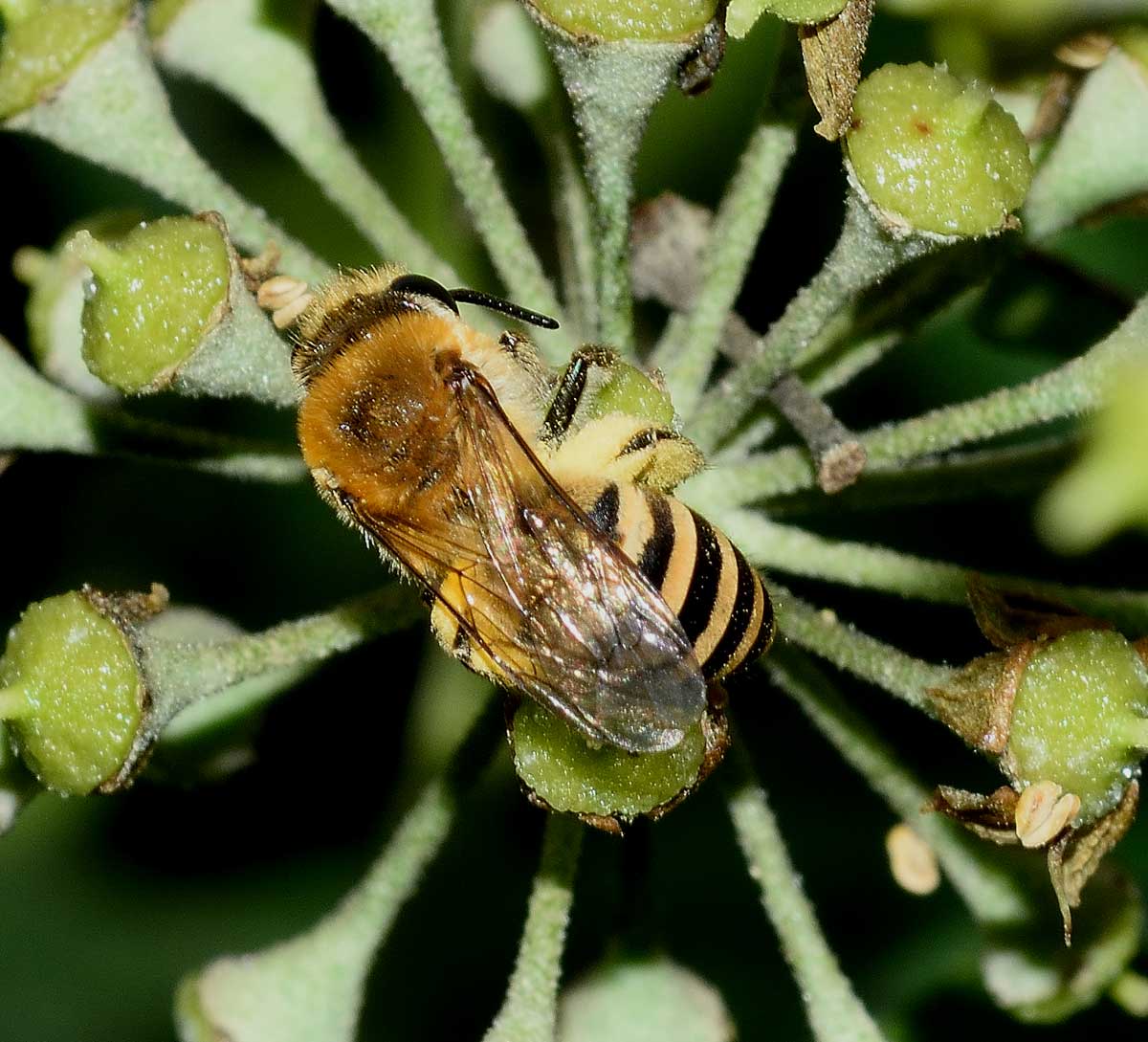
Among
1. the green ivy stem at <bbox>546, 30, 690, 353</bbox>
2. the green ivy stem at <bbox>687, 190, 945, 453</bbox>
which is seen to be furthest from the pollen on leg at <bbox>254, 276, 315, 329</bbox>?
the green ivy stem at <bbox>687, 190, 945, 453</bbox>

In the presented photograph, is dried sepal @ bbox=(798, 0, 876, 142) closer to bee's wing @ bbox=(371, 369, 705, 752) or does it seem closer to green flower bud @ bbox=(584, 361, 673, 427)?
green flower bud @ bbox=(584, 361, 673, 427)

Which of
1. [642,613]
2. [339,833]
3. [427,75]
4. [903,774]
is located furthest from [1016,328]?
[339,833]

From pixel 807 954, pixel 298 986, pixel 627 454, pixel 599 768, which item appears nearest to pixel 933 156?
pixel 627 454

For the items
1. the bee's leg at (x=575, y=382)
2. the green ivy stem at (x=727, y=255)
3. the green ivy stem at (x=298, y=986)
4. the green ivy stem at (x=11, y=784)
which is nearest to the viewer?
the bee's leg at (x=575, y=382)

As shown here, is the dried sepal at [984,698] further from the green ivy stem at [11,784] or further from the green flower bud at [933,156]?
the green ivy stem at [11,784]

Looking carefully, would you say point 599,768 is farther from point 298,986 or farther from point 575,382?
point 298,986

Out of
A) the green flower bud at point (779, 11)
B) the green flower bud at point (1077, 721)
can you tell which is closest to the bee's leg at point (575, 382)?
the green flower bud at point (779, 11)

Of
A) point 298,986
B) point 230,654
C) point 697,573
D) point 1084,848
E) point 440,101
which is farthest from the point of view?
point 298,986
